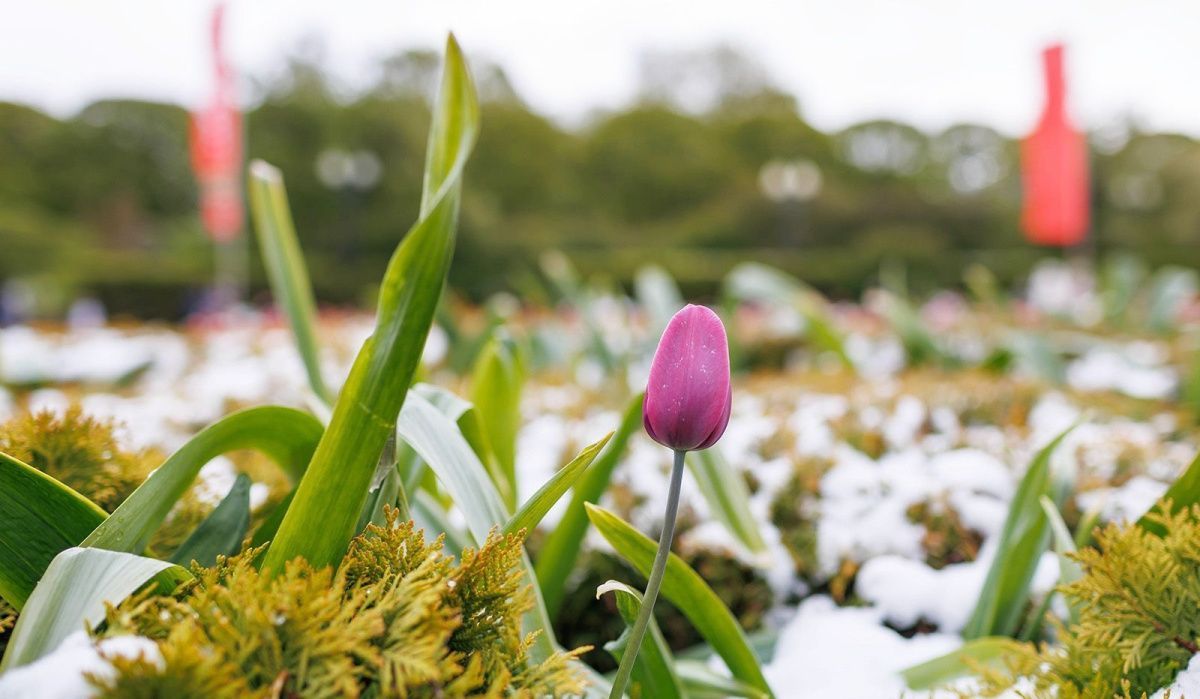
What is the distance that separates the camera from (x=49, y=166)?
78.8ft

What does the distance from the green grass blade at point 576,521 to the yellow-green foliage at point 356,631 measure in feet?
1.18

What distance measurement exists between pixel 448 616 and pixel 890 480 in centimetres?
93

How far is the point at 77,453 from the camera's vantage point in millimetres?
802

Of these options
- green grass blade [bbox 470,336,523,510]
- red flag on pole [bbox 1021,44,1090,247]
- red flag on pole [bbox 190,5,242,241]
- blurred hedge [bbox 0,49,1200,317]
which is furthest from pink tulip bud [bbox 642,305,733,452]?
blurred hedge [bbox 0,49,1200,317]

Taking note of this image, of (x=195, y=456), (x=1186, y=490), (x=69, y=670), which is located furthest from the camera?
(x=1186, y=490)

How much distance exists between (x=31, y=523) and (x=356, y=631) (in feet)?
1.08

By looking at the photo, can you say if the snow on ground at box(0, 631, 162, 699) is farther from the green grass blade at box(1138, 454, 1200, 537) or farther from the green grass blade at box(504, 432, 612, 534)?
the green grass blade at box(1138, 454, 1200, 537)

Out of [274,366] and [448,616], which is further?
[274,366]

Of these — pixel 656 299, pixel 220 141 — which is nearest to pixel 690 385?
pixel 656 299

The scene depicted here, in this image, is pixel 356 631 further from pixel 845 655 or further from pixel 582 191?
pixel 582 191

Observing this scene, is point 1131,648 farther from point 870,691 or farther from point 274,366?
point 274,366

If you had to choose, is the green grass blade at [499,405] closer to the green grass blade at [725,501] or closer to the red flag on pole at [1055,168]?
the green grass blade at [725,501]

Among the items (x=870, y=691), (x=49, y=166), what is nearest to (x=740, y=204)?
(x=49, y=166)

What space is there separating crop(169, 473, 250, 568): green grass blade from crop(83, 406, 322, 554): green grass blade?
3 cm
